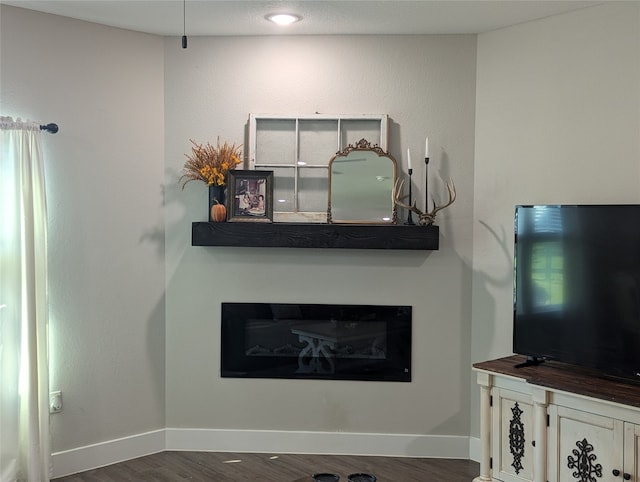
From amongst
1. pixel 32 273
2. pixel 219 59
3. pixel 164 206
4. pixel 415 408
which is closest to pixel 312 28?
pixel 219 59

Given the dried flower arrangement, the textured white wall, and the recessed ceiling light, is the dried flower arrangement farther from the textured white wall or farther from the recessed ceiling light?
the recessed ceiling light

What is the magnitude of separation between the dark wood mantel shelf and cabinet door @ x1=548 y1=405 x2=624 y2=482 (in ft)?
3.97

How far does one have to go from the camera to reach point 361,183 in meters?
4.08

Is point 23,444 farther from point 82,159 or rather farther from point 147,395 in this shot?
point 82,159

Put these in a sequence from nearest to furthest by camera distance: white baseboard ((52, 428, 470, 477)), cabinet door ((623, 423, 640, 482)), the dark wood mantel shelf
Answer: cabinet door ((623, 423, 640, 482)) → the dark wood mantel shelf → white baseboard ((52, 428, 470, 477))

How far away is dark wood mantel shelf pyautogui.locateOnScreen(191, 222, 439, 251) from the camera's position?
3994 mm

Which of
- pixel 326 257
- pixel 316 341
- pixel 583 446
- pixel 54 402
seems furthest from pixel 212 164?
pixel 583 446

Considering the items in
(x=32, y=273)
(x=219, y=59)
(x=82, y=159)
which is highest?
(x=219, y=59)

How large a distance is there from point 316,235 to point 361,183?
0.40 metres

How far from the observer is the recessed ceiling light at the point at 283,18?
3.77 metres

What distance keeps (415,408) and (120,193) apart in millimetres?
2175

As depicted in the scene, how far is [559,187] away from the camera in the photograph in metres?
3.77

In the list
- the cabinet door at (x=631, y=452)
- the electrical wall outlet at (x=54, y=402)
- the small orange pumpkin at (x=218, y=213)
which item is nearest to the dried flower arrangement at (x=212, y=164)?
the small orange pumpkin at (x=218, y=213)

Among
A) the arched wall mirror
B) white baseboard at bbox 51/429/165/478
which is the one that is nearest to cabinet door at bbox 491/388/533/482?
the arched wall mirror
